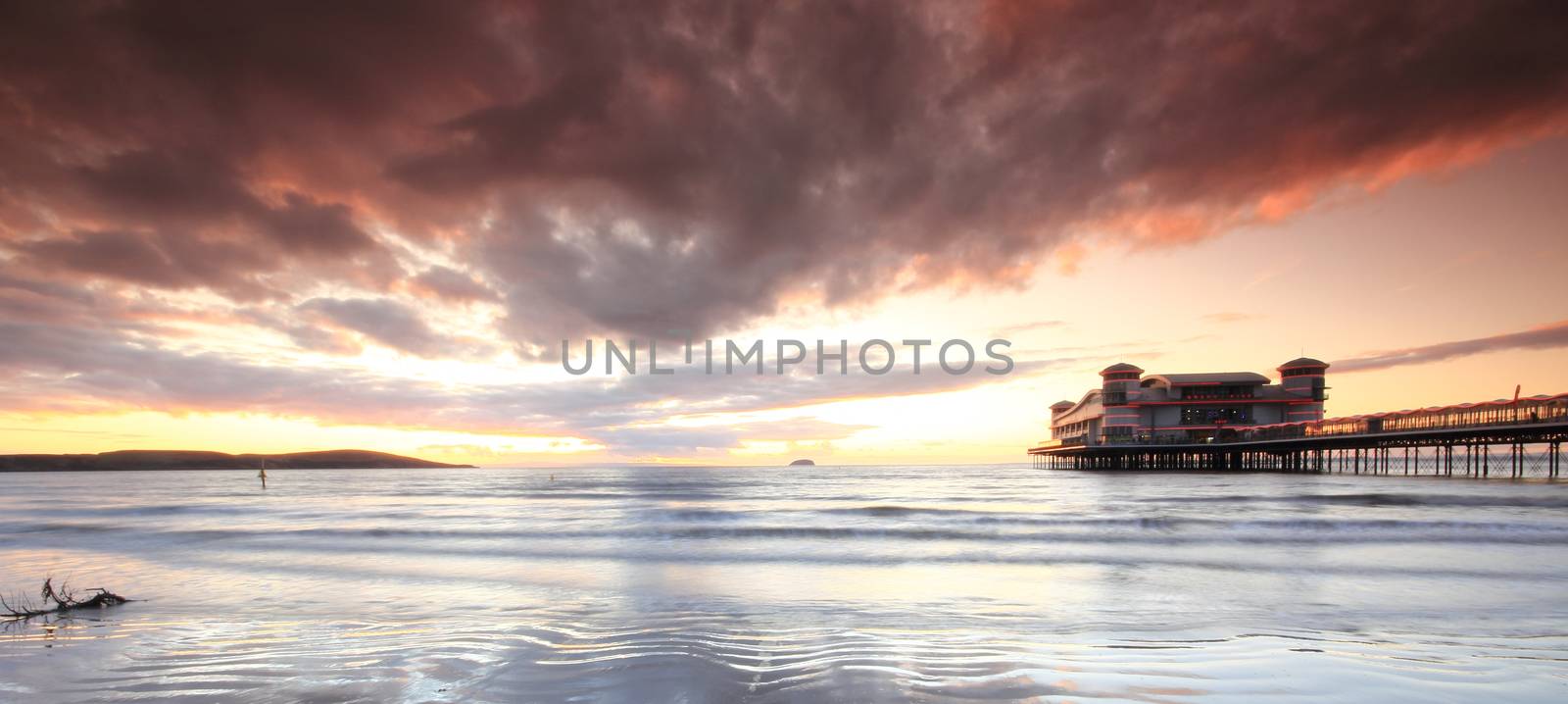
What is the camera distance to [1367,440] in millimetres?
60406

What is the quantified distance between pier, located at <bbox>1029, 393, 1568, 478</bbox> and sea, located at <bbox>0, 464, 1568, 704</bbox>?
120ft

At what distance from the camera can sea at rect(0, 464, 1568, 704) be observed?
17.8 feet

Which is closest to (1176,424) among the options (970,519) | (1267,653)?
(970,519)

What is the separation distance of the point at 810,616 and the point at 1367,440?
→ 73880 millimetres

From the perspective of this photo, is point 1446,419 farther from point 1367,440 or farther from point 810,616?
point 810,616

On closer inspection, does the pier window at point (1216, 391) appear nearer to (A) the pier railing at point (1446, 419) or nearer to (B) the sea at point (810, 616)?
(A) the pier railing at point (1446, 419)

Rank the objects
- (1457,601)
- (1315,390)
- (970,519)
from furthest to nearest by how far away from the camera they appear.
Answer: (1315,390)
(970,519)
(1457,601)

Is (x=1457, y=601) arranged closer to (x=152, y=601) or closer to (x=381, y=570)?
(x=381, y=570)

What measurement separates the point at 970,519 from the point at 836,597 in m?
16.2

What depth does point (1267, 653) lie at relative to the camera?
6.15 m

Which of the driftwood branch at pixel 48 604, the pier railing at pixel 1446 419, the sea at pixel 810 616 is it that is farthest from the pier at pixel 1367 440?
the driftwood branch at pixel 48 604

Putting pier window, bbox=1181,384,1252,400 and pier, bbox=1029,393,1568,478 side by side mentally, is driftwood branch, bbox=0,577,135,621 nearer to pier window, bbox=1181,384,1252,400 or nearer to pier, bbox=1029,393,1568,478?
pier, bbox=1029,393,1568,478

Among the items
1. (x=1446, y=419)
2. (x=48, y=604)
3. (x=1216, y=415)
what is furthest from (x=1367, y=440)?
(x=48, y=604)

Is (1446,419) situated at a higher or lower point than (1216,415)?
higher
